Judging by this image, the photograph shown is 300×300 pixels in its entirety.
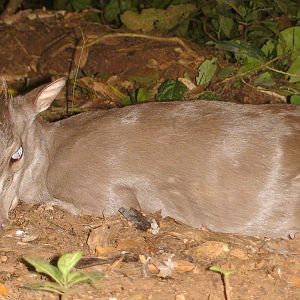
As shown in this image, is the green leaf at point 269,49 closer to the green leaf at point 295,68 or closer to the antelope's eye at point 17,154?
the green leaf at point 295,68

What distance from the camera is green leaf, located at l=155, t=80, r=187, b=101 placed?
892 cm

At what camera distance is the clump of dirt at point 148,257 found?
204 inches

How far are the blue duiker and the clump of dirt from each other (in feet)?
0.64

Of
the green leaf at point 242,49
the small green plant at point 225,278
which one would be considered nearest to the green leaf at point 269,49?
the green leaf at point 242,49

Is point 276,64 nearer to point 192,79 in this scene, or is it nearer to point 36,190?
point 192,79

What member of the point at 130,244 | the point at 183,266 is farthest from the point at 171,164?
the point at 183,266

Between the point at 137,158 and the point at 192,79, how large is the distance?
11.3 feet

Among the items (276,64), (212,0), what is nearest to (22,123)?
(276,64)

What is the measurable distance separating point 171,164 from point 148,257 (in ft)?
3.78

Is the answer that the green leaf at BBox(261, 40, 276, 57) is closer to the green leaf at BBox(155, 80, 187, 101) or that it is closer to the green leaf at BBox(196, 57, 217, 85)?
the green leaf at BBox(196, 57, 217, 85)

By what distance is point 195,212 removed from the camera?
673 cm

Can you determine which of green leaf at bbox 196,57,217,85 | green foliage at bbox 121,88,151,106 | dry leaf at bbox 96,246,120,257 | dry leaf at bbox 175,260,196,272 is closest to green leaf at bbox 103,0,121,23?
green foliage at bbox 121,88,151,106

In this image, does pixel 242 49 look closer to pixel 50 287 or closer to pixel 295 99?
pixel 295 99

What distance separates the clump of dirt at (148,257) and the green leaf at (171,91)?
2.47 metres
